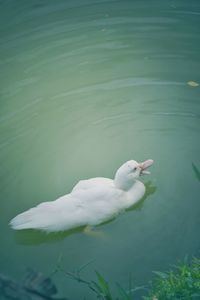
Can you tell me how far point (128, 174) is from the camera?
165 inches

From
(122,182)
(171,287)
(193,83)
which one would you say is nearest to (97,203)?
(122,182)

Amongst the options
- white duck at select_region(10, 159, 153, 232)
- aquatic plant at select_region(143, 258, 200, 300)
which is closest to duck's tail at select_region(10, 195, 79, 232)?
white duck at select_region(10, 159, 153, 232)

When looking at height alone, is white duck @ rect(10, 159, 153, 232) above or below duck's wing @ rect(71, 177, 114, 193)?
below

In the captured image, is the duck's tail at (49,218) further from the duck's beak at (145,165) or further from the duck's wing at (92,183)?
the duck's beak at (145,165)

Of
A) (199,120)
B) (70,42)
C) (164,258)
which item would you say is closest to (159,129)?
(199,120)

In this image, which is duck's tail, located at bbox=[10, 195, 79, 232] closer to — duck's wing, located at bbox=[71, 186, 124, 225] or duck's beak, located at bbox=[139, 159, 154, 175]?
duck's wing, located at bbox=[71, 186, 124, 225]

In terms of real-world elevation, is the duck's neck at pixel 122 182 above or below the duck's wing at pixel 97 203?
above

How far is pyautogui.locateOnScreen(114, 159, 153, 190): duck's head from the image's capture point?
13.8 ft

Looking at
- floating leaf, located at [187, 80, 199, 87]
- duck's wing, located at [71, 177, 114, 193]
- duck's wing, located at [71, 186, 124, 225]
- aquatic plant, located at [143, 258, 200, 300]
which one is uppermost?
floating leaf, located at [187, 80, 199, 87]

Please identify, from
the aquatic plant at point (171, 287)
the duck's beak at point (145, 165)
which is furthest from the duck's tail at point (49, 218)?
the duck's beak at point (145, 165)

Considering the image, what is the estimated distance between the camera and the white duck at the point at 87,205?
391 centimetres

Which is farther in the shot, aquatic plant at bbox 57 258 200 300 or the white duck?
the white duck

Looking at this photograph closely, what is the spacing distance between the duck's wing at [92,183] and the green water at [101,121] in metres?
0.27

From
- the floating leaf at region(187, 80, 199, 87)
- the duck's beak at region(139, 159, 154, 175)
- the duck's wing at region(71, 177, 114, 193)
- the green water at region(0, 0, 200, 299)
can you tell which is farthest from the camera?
A: the floating leaf at region(187, 80, 199, 87)
